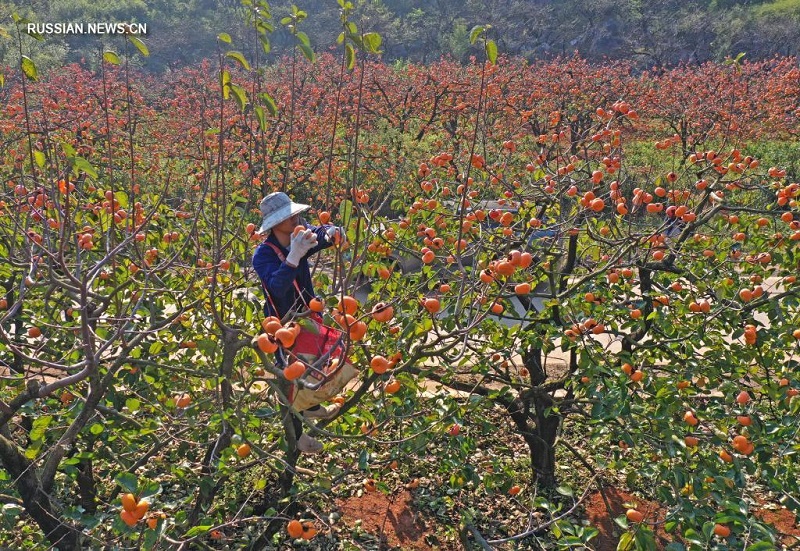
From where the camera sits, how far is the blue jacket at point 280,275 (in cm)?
276

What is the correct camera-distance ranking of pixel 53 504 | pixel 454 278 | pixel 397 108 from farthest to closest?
pixel 397 108
pixel 454 278
pixel 53 504

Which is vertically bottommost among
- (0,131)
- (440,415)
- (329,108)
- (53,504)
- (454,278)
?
(53,504)

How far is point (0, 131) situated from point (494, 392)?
10.2m

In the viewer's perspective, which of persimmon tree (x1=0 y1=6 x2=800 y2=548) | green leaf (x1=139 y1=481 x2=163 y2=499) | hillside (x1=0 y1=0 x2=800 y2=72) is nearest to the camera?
green leaf (x1=139 y1=481 x2=163 y2=499)

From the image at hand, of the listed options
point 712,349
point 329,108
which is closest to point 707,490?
point 712,349

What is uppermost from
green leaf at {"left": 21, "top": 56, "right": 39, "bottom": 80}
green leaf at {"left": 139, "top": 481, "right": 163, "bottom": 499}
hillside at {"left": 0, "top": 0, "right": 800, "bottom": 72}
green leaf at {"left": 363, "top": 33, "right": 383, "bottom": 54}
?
hillside at {"left": 0, "top": 0, "right": 800, "bottom": 72}

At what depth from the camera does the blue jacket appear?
2764mm

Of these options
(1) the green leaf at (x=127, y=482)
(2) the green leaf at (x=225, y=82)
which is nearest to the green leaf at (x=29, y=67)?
(2) the green leaf at (x=225, y=82)

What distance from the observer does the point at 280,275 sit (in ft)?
9.04

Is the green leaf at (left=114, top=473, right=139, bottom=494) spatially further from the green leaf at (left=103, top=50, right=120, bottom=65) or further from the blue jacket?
the green leaf at (left=103, top=50, right=120, bottom=65)

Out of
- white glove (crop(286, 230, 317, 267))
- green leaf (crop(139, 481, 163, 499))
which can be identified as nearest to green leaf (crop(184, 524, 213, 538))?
green leaf (crop(139, 481, 163, 499))

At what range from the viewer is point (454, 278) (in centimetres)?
359

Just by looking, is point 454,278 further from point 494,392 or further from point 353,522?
point 353,522

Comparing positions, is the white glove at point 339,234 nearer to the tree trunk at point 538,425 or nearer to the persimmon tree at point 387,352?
the persimmon tree at point 387,352
